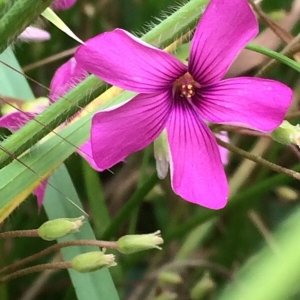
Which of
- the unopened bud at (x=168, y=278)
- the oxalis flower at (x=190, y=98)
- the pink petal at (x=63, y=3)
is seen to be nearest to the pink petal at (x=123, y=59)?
the oxalis flower at (x=190, y=98)

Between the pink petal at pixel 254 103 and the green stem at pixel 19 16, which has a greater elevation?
the green stem at pixel 19 16

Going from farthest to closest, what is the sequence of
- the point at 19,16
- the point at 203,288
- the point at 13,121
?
the point at 203,288
the point at 13,121
the point at 19,16

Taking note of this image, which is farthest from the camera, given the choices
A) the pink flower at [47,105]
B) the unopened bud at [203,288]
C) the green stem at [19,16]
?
the unopened bud at [203,288]

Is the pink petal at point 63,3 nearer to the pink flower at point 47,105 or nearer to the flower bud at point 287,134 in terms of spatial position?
the pink flower at point 47,105

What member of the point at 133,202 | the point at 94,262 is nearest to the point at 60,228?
the point at 94,262

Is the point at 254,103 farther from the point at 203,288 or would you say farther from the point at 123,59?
the point at 203,288

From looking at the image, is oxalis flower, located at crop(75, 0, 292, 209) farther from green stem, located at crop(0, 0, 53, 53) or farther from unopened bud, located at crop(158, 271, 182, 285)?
unopened bud, located at crop(158, 271, 182, 285)

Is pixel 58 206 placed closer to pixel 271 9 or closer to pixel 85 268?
pixel 85 268
